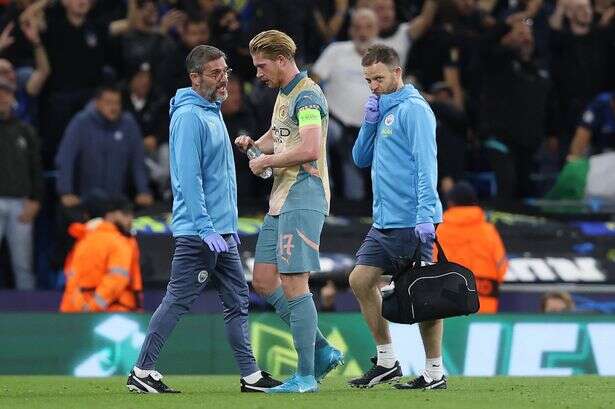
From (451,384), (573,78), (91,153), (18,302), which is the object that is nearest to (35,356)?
(18,302)

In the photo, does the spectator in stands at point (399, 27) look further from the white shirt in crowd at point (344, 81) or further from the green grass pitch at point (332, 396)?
the green grass pitch at point (332, 396)

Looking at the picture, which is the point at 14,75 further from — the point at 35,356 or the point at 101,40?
the point at 35,356

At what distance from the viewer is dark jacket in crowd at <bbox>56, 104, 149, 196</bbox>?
16562mm

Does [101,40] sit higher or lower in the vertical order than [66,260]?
higher

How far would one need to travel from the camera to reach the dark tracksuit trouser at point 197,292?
10.0 meters

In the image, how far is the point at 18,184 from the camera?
16453 millimetres

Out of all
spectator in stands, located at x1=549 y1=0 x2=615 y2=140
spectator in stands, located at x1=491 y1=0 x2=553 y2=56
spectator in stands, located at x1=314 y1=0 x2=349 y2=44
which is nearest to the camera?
spectator in stands, located at x1=314 y1=0 x2=349 y2=44

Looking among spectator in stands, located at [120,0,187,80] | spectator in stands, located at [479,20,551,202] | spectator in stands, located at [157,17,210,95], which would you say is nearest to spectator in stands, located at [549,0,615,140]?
spectator in stands, located at [479,20,551,202]

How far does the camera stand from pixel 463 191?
14578 millimetres

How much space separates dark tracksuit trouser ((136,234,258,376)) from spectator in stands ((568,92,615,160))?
854 cm

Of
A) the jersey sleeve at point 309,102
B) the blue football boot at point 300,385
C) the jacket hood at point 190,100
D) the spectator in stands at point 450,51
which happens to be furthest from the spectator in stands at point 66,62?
the blue football boot at point 300,385

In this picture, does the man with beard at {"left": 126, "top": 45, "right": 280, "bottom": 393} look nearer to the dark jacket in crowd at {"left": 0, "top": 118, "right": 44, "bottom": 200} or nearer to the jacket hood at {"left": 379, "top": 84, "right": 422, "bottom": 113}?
the jacket hood at {"left": 379, "top": 84, "right": 422, "bottom": 113}

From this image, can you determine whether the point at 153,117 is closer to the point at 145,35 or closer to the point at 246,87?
the point at 145,35

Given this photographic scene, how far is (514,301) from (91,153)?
460 cm
